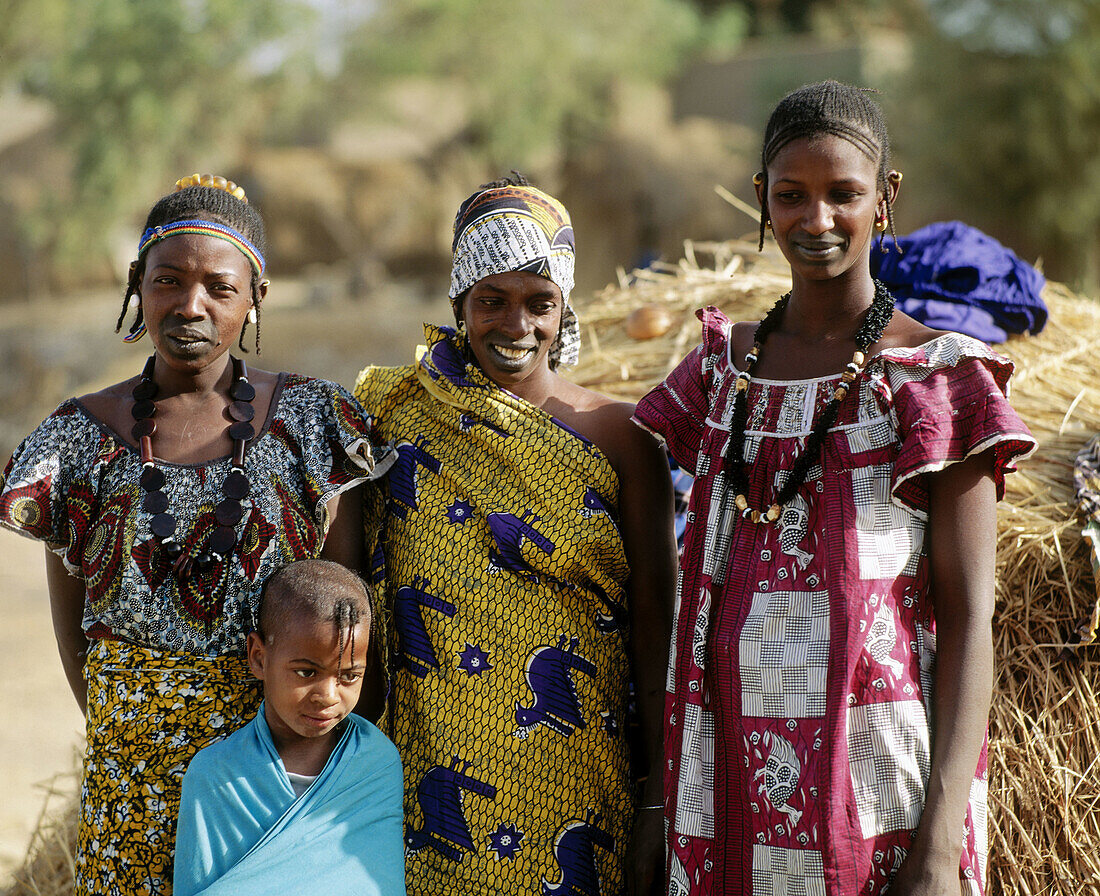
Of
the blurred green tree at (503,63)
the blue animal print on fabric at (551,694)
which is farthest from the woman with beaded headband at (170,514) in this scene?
the blurred green tree at (503,63)

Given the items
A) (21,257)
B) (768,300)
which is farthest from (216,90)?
(768,300)

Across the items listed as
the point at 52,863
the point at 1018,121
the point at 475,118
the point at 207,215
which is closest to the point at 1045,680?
the point at 207,215

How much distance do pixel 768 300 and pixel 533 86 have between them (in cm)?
1751

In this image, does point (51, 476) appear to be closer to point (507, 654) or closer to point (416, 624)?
point (416, 624)

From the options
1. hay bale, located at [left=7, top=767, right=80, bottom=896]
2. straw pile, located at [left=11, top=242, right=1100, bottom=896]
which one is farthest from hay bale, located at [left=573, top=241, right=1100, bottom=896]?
hay bale, located at [left=7, top=767, right=80, bottom=896]

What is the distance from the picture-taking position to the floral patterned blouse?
2.27 metres

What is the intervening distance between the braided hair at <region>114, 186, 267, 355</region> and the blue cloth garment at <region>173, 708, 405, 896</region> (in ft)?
2.81

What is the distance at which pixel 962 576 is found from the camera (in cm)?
197

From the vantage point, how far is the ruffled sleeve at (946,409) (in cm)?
191

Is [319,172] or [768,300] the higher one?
[319,172]

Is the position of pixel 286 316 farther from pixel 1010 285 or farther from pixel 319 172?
pixel 1010 285

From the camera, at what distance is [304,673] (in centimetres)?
220

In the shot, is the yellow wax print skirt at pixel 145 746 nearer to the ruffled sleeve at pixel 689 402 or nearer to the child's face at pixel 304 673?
the child's face at pixel 304 673

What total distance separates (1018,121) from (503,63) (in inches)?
351
